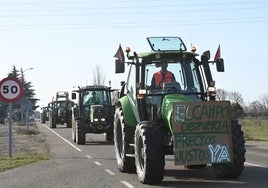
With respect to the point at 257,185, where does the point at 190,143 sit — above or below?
above

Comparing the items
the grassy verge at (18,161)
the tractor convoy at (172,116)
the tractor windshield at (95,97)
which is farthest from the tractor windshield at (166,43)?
the tractor windshield at (95,97)

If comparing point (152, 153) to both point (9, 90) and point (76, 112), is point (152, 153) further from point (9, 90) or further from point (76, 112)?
point (76, 112)

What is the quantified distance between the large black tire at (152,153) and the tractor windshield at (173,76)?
1.49 m

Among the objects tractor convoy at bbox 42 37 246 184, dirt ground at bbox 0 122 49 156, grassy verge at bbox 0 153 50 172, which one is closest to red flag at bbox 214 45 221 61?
tractor convoy at bbox 42 37 246 184

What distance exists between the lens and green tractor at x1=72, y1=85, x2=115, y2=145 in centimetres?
2648

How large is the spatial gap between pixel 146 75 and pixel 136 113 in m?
0.94

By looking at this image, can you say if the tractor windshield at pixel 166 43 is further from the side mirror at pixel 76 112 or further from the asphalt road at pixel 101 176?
the side mirror at pixel 76 112

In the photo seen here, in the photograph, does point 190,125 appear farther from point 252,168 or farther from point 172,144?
point 252,168

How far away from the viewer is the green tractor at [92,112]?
86.9ft

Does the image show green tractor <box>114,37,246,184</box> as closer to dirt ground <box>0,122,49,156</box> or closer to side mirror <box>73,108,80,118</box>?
dirt ground <box>0,122,49,156</box>

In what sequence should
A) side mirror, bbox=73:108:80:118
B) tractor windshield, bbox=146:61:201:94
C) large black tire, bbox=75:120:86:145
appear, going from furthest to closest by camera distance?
side mirror, bbox=73:108:80:118, large black tire, bbox=75:120:86:145, tractor windshield, bbox=146:61:201:94

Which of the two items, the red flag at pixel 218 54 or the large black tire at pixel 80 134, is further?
the large black tire at pixel 80 134

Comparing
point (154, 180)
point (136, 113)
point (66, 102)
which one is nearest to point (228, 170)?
point (154, 180)

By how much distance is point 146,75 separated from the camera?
41.6ft
